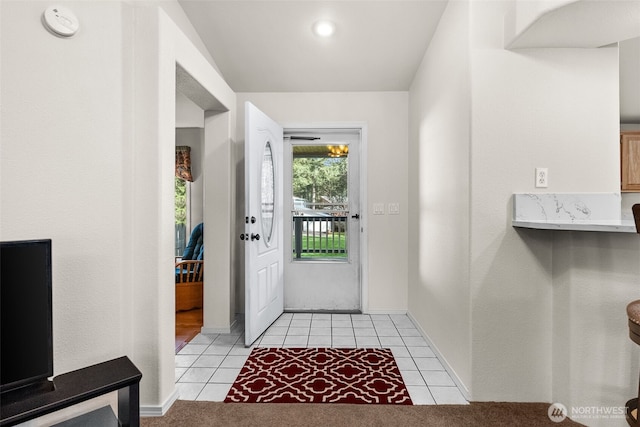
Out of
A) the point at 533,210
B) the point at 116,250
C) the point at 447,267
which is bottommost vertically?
the point at 447,267

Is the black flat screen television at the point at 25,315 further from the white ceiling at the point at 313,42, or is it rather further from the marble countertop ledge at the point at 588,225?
the marble countertop ledge at the point at 588,225

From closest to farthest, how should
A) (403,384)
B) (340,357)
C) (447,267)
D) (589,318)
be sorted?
1. (589,318)
2. (403,384)
3. (447,267)
4. (340,357)

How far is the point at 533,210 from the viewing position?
1768mm

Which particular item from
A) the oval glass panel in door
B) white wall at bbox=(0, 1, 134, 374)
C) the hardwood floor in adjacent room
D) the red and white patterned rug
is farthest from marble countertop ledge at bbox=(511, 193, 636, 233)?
the hardwood floor in adjacent room

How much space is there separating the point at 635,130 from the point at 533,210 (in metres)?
2.51

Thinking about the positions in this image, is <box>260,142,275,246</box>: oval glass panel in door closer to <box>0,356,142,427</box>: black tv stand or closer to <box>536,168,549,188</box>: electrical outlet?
<box>0,356,142,427</box>: black tv stand

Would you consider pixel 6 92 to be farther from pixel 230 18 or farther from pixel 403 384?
pixel 403 384

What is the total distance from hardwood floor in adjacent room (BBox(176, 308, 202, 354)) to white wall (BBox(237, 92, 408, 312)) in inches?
71.6

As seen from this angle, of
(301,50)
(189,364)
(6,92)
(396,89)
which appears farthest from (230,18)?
(189,364)

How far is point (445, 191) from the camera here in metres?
2.25

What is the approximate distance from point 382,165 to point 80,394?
3021 mm

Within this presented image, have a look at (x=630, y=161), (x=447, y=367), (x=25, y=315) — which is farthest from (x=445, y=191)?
(x=25, y=315)

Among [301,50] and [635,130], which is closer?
[301,50]

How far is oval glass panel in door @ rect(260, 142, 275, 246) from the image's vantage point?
2.94 meters
